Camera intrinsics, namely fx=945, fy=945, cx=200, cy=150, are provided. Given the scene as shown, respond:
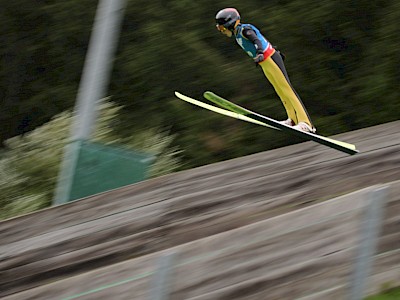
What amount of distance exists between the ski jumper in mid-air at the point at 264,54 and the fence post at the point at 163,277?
461 centimetres

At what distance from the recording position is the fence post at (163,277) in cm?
501

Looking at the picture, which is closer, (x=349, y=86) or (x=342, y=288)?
(x=342, y=288)

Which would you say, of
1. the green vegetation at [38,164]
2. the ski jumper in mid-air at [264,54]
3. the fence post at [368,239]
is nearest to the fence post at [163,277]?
the fence post at [368,239]

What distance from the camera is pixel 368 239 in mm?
5965

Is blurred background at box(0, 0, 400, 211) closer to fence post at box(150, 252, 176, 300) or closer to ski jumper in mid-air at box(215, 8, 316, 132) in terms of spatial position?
ski jumper in mid-air at box(215, 8, 316, 132)

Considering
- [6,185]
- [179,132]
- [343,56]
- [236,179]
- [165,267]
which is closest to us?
[165,267]

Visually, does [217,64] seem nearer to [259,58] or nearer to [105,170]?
[105,170]

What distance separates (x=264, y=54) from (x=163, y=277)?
15.7ft

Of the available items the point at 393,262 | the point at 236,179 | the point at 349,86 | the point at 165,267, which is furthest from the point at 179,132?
the point at 165,267

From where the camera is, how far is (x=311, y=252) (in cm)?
585

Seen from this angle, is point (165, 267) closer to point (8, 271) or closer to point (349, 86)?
point (8, 271)

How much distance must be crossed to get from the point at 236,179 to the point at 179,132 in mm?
8702

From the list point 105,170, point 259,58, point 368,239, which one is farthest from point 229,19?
point 368,239

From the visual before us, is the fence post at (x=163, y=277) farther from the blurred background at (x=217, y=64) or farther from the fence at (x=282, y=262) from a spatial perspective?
the blurred background at (x=217, y=64)
